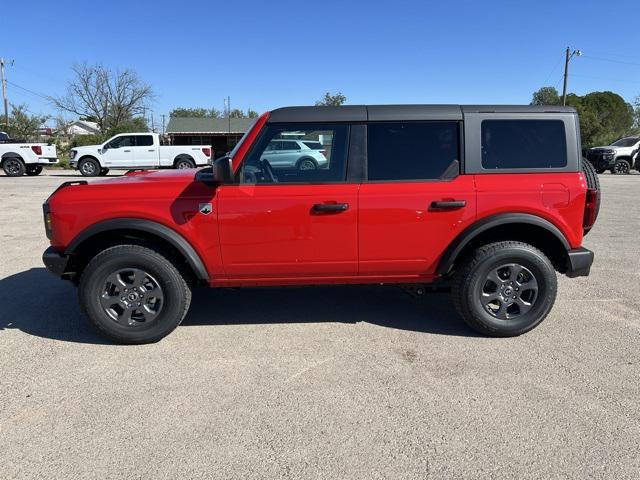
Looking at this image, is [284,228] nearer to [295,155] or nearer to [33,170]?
[295,155]

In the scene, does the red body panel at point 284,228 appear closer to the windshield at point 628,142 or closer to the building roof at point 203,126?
the windshield at point 628,142

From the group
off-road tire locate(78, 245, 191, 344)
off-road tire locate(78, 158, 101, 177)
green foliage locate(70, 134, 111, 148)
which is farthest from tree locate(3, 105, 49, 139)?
off-road tire locate(78, 245, 191, 344)

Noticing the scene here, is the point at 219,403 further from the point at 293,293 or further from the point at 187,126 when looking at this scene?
the point at 187,126

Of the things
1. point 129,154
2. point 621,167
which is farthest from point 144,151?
point 621,167

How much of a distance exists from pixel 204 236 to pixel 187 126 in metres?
45.7

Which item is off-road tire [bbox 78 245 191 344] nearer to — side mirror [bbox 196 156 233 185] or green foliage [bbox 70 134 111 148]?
side mirror [bbox 196 156 233 185]

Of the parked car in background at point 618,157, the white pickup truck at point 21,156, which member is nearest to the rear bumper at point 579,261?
the white pickup truck at point 21,156

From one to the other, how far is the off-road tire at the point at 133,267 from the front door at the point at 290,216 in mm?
451

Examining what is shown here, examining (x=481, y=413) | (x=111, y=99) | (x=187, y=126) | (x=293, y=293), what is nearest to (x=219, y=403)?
(x=481, y=413)

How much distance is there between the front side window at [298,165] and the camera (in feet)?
12.6

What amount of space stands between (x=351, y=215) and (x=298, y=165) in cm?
61

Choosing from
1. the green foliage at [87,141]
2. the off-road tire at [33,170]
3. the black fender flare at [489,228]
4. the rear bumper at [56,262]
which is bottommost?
the rear bumper at [56,262]

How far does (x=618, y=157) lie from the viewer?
78.2 feet

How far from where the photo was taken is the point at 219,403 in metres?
3.03
